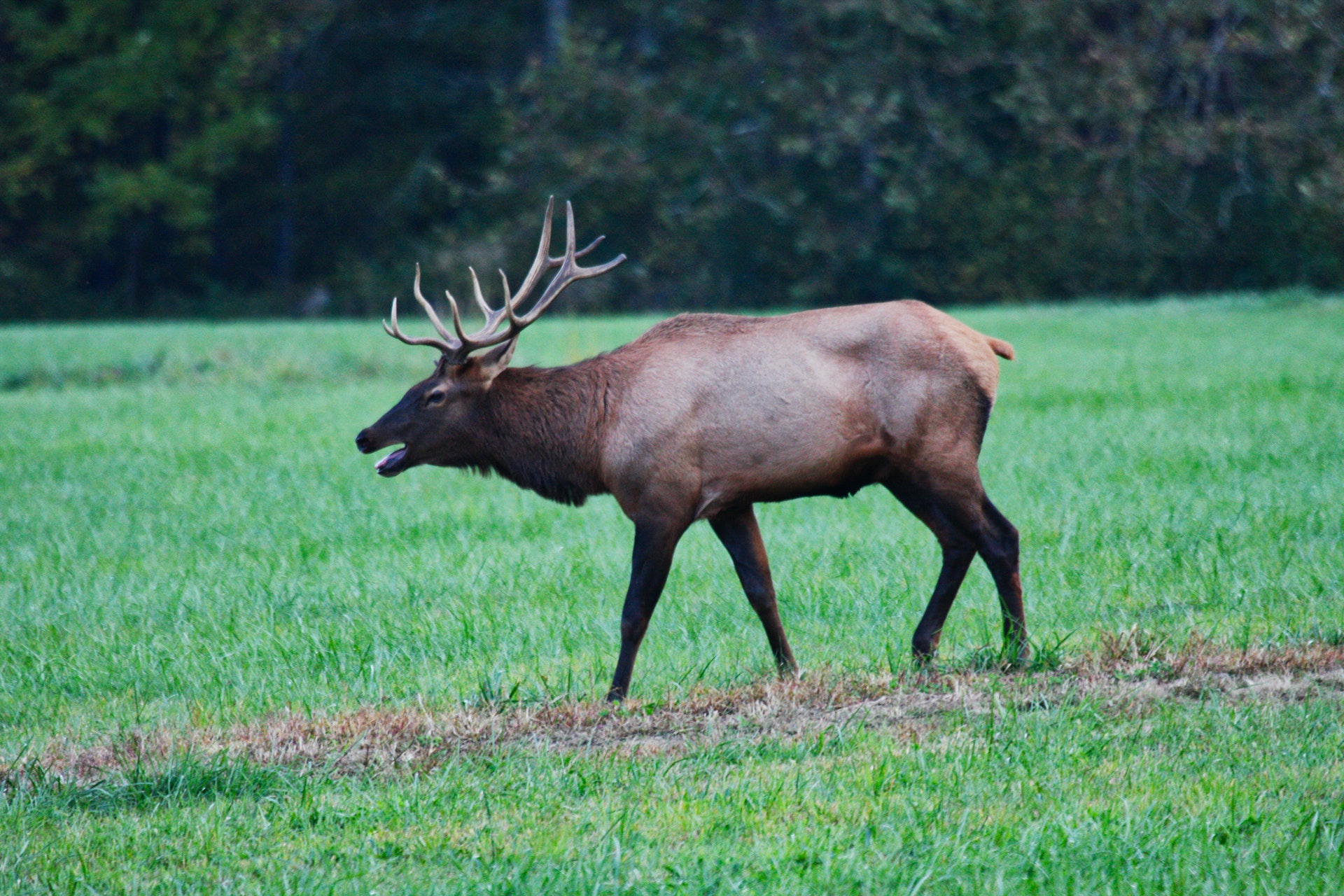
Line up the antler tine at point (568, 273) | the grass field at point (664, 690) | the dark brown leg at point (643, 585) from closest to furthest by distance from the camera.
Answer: the grass field at point (664, 690)
the dark brown leg at point (643, 585)
the antler tine at point (568, 273)

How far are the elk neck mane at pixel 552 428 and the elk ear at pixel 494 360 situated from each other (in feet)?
0.13

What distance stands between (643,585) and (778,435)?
0.83 m

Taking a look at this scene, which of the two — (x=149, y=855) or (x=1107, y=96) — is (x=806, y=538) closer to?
(x=149, y=855)

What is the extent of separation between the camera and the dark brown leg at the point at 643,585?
6000 millimetres

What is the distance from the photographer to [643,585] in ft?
19.8

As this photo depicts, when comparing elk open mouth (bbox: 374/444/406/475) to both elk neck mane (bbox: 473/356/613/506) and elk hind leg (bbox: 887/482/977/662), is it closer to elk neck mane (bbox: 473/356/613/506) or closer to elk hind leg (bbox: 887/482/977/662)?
elk neck mane (bbox: 473/356/613/506)

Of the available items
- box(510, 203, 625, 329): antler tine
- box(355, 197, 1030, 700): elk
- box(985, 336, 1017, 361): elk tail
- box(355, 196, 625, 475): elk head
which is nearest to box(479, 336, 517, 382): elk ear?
box(355, 196, 625, 475): elk head

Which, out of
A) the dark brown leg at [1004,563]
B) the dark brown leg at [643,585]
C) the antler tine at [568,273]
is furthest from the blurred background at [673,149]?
the dark brown leg at [643,585]

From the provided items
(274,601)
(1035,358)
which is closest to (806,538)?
(274,601)

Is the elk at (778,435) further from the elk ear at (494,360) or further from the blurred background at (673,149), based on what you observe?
the blurred background at (673,149)

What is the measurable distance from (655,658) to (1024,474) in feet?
16.1

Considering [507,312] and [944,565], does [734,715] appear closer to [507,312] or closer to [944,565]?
[944,565]

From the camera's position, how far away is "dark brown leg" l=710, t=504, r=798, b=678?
631cm

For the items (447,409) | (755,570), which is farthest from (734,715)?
(447,409)
